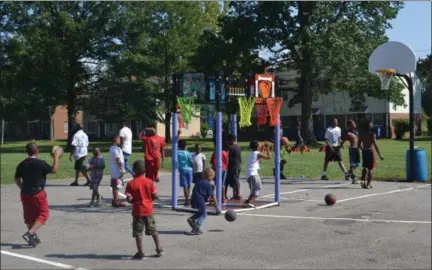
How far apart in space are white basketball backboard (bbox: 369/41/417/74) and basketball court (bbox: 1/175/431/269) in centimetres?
507

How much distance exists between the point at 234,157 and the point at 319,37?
22670 millimetres

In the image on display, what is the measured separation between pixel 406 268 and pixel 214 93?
4600 mm

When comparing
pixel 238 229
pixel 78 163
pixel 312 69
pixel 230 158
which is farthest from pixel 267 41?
pixel 238 229

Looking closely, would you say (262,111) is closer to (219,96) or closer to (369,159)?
(219,96)

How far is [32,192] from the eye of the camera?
7410mm

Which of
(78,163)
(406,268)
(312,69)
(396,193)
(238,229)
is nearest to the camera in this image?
(406,268)

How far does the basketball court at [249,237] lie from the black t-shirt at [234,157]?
3.60 ft

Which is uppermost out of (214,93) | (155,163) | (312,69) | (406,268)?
(312,69)

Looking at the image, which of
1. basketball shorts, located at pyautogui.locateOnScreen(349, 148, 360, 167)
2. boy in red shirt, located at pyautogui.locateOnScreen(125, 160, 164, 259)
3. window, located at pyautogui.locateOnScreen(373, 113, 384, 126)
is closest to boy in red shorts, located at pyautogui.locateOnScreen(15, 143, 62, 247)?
boy in red shirt, located at pyautogui.locateOnScreen(125, 160, 164, 259)

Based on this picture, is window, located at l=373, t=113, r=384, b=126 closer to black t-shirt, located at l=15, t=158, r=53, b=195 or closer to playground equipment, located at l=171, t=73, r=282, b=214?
playground equipment, located at l=171, t=73, r=282, b=214

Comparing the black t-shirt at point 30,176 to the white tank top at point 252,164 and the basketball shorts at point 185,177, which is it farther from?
the white tank top at point 252,164

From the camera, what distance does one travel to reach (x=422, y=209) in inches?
414

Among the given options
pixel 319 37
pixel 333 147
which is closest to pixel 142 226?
pixel 333 147

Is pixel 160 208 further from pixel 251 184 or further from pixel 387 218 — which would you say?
pixel 387 218
